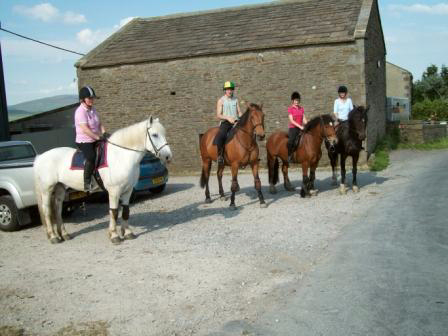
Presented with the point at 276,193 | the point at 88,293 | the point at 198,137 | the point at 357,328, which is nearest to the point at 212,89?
the point at 198,137

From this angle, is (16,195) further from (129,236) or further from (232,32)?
(232,32)

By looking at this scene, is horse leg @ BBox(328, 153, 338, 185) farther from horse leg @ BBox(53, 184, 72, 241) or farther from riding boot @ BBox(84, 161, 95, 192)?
horse leg @ BBox(53, 184, 72, 241)

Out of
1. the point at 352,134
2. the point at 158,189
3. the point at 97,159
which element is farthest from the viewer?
the point at 158,189

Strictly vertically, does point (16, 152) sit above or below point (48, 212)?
above

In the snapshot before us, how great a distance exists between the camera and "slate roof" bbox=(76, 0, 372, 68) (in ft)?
56.7

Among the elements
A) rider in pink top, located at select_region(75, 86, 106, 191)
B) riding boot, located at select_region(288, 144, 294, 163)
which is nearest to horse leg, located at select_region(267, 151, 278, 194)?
riding boot, located at select_region(288, 144, 294, 163)

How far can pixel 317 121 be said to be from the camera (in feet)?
34.4

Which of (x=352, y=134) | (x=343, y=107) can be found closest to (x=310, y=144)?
(x=352, y=134)

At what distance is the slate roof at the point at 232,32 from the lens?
56.7 feet

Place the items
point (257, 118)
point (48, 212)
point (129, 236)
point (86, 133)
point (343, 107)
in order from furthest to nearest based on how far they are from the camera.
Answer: point (343, 107) → point (257, 118) → point (48, 212) → point (129, 236) → point (86, 133)

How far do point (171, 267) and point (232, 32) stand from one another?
15.4 metres

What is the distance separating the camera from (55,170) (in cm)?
800

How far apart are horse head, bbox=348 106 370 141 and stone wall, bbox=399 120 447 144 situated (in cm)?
1201

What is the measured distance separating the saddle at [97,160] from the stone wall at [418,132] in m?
17.5
